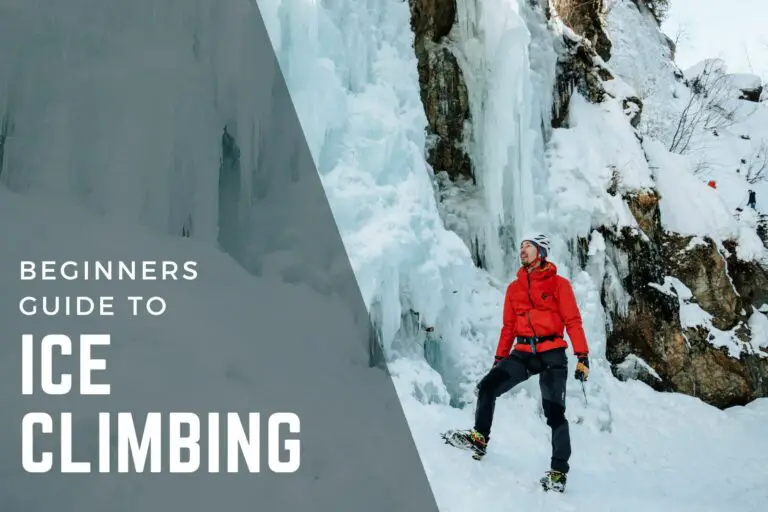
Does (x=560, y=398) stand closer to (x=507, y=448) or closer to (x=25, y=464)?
(x=507, y=448)

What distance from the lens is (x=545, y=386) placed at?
145 inches

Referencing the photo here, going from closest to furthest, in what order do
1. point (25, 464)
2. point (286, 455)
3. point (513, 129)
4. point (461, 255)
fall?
point (25, 464) < point (286, 455) < point (461, 255) < point (513, 129)

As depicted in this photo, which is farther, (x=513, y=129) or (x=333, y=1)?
(x=513, y=129)

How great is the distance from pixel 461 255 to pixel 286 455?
309cm

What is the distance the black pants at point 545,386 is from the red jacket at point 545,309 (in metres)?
0.07

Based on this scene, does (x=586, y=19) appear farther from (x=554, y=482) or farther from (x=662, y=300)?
(x=554, y=482)

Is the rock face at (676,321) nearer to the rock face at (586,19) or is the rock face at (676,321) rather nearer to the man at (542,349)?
the rock face at (586,19)

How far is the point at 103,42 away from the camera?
588 cm

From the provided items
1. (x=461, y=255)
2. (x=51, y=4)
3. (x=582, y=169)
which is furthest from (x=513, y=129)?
(x=51, y=4)

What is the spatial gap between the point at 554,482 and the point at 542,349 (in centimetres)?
78

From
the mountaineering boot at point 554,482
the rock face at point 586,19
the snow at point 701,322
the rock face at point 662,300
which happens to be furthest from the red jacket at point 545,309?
the rock face at point 586,19

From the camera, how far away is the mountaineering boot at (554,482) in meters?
3.66

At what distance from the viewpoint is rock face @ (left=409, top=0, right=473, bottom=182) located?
28.6 feet

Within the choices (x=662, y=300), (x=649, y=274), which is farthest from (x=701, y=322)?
(x=649, y=274)
